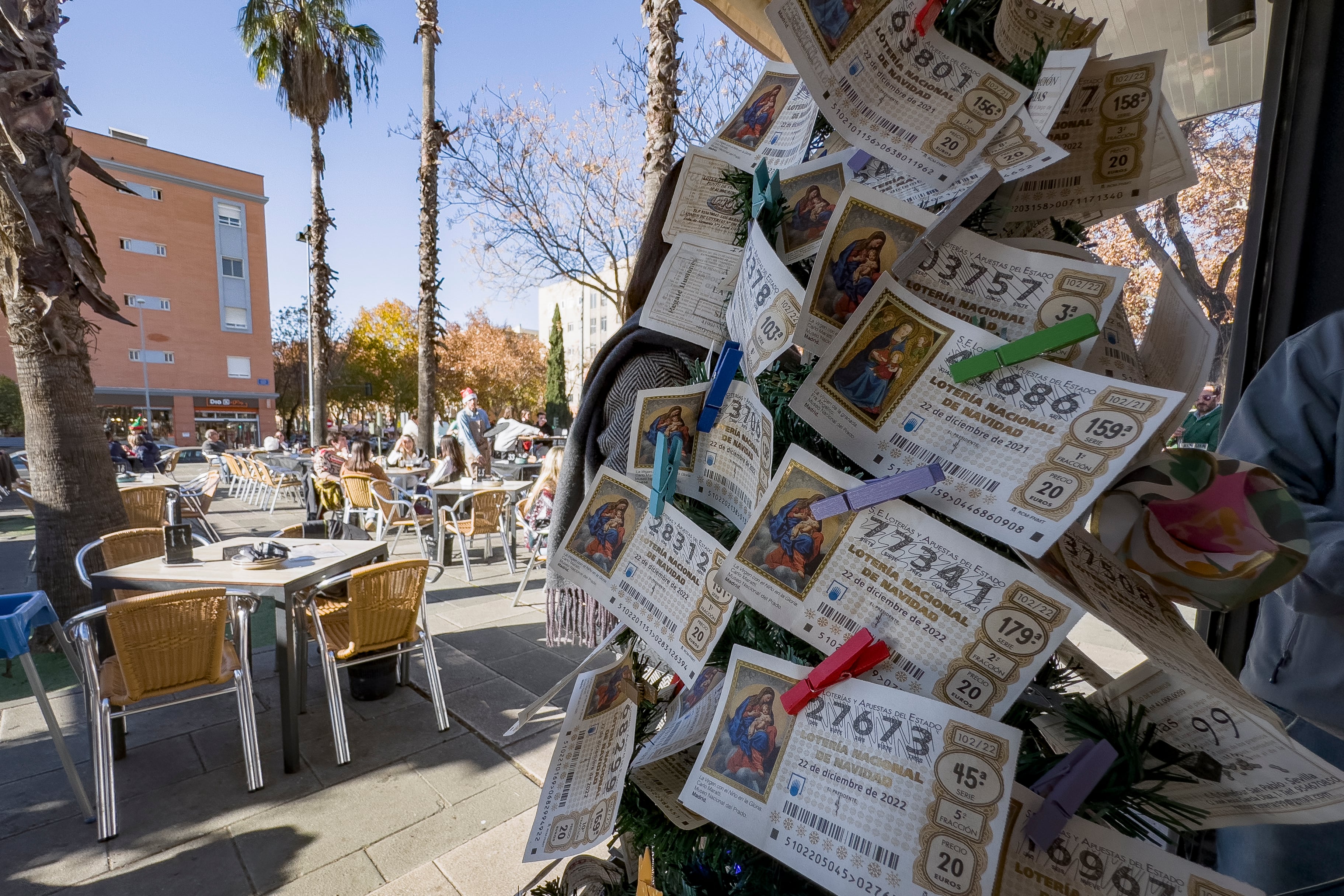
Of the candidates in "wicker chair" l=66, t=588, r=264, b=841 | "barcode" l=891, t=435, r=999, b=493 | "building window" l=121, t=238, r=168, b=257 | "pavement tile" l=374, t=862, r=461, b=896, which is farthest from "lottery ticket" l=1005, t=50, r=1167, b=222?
"building window" l=121, t=238, r=168, b=257

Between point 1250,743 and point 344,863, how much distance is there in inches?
112

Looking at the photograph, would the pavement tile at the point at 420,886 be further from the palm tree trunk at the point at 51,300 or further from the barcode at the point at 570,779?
the palm tree trunk at the point at 51,300

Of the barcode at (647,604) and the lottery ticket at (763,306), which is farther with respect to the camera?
the barcode at (647,604)

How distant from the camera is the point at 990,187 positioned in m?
0.63

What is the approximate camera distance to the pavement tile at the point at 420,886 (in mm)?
2186

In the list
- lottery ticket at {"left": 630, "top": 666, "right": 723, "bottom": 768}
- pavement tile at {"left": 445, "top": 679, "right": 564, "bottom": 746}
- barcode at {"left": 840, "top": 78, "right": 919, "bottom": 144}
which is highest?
barcode at {"left": 840, "top": 78, "right": 919, "bottom": 144}

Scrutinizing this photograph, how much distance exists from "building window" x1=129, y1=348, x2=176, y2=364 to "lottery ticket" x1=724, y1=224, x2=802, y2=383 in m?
33.2

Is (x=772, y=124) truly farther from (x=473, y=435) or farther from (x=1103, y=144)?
(x=473, y=435)

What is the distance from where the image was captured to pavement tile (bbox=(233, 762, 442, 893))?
2.34 m

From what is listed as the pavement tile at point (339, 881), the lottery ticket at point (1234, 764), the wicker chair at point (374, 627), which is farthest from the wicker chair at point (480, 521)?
the lottery ticket at point (1234, 764)

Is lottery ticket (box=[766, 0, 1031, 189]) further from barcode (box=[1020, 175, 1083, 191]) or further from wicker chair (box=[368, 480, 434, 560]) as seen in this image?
wicker chair (box=[368, 480, 434, 560])

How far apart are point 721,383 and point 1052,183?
1.52 ft

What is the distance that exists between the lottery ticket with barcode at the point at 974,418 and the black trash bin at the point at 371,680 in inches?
148

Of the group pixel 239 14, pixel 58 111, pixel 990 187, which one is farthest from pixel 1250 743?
pixel 239 14
